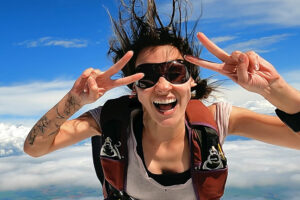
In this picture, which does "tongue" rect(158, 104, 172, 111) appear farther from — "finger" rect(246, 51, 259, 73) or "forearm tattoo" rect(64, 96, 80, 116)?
"finger" rect(246, 51, 259, 73)

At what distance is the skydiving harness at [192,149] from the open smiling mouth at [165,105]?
0.37 m

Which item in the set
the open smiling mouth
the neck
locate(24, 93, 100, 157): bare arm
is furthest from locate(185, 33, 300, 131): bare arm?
locate(24, 93, 100, 157): bare arm

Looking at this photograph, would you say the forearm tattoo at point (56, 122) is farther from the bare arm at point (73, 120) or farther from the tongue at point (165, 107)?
the tongue at point (165, 107)

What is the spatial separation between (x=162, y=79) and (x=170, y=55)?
38cm

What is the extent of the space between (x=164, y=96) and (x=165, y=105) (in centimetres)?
12

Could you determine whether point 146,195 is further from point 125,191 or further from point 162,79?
point 162,79

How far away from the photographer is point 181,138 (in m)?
4.66

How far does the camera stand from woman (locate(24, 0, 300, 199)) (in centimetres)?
419

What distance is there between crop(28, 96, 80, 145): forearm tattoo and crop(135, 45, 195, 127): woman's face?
780 millimetres

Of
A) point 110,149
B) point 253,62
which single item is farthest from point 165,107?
point 253,62

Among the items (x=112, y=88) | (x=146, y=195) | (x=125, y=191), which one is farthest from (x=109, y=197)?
(x=112, y=88)

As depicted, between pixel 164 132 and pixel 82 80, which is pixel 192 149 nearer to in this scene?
pixel 164 132

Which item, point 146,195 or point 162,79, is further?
point 146,195

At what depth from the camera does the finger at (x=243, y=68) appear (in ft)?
11.0
